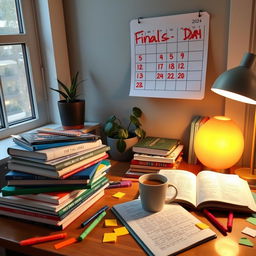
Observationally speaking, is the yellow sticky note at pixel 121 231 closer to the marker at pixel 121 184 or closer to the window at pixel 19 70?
the marker at pixel 121 184

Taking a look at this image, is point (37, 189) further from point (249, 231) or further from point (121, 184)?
point (249, 231)

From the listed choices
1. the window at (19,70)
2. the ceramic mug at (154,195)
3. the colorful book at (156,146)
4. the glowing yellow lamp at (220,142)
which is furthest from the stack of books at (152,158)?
the window at (19,70)

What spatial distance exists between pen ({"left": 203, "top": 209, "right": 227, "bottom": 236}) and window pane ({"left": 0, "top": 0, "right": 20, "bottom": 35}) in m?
1.13

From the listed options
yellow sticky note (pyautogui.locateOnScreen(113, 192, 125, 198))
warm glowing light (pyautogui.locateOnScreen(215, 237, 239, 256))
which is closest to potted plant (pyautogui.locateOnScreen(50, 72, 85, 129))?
yellow sticky note (pyautogui.locateOnScreen(113, 192, 125, 198))

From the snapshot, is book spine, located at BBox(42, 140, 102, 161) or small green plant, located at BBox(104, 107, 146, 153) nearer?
book spine, located at BBox(42, 140, 102, 161)

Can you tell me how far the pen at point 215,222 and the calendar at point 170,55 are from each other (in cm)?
51

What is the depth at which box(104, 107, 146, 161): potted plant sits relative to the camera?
1250 millimetres

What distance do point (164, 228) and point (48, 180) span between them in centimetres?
37

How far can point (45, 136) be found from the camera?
920 mm

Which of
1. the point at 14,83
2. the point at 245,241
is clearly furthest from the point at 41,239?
the point at 14,83

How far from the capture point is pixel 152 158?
112 centimetres

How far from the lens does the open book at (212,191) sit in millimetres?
862

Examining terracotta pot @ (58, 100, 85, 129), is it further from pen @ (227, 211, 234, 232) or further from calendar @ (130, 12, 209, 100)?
pen @ (227, 211, 234, 232)

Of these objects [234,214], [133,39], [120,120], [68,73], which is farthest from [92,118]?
[234,214]
